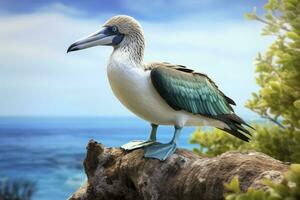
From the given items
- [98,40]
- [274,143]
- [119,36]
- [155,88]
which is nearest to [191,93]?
[155,88]

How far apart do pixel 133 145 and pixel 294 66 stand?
6.41 ft

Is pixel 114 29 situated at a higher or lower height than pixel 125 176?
higher

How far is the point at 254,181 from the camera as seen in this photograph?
319 cm

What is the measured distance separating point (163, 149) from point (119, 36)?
100 cm

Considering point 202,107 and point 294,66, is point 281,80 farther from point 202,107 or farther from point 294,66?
point 202,107

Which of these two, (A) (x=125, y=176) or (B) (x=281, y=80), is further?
(B) (x=281, y=80)

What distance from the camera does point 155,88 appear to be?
A: 13.3 feet

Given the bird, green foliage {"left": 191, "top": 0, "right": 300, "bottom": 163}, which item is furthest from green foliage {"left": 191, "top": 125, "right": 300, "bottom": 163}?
the bird

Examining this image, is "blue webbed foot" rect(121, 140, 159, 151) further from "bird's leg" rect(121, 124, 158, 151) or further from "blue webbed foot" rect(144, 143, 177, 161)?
"blue webbed foot" rect(144, 143, 177, 161)

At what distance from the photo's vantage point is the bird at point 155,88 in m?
4.04

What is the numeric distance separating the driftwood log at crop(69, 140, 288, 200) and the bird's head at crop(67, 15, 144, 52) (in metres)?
0.91

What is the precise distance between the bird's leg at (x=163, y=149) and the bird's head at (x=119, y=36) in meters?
0.80

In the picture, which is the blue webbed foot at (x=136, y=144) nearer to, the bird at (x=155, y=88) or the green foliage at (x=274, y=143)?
the bird at (x=155, y=88)

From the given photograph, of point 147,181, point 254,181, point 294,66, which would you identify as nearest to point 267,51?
point 294,66
